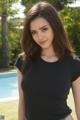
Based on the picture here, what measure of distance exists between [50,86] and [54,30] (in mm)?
410

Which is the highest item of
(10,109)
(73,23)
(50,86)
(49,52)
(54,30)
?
(54,30)

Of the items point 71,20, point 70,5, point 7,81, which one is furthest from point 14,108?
point 70,5

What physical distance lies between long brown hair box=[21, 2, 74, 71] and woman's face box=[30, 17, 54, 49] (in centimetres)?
3

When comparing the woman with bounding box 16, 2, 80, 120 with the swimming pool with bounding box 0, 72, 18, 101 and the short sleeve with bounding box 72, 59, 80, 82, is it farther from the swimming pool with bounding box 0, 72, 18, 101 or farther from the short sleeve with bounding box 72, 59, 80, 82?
the swimming pool with bounding box 0, 72, 18, 101

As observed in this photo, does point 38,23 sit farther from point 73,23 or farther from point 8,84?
point 73,23

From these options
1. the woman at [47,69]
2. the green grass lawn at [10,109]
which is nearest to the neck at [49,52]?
the woman at [47,69]

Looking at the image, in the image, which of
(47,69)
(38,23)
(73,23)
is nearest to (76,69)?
(47,69)

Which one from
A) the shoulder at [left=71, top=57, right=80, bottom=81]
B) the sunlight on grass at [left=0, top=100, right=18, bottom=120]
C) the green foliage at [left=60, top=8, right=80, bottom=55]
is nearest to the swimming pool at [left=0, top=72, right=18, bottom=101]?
the sunlight on grass at [left=0, top=100, right=18, bottom=120]

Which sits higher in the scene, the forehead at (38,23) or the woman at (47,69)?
the forehead at (38,23)

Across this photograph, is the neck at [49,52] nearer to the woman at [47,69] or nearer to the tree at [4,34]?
the woman at [47,69]

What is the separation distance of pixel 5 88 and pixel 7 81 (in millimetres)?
983

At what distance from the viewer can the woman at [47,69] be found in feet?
8.81

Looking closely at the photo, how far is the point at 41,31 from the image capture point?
267 centimetres

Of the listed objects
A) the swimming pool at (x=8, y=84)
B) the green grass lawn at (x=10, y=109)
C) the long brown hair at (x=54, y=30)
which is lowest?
the swimming pool at (x=8, y=84)
